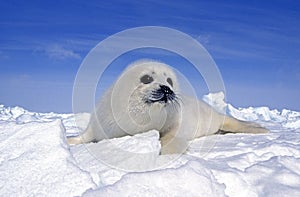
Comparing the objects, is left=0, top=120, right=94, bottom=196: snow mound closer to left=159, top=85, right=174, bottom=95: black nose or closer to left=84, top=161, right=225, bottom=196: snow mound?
left=84, top=161, right=225, bottom=196: snow mound

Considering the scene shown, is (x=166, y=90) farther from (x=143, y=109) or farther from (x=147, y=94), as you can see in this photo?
(x=143, y=109)

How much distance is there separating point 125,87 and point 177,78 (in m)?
0.72

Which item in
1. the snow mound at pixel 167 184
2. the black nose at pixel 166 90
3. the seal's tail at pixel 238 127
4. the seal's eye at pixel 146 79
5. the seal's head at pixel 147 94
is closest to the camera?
the snow mound at pixel 167 184

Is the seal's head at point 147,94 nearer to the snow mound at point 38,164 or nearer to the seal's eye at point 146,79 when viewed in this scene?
the seal's eye at point 146,79

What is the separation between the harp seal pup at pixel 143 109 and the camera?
474cm

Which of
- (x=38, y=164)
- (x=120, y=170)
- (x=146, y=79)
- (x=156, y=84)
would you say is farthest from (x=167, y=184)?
(x=146, y=79)

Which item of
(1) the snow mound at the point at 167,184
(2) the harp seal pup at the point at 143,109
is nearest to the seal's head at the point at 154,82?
(2) the harp seal pup at the point at 143,109

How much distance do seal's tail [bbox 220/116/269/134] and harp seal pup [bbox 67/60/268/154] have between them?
111 centimetres

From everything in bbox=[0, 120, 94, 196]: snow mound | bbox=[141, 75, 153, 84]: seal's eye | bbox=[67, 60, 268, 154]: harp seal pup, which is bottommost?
bbox=[0, 120, 94, 196]: snow mound

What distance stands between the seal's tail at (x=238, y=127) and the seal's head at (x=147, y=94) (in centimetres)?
177

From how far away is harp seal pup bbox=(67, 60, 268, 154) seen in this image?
15.6 ft

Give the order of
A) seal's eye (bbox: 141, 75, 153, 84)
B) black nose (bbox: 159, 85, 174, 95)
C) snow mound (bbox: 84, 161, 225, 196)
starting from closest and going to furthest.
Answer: snow mound (bbox: 84, 161, 225, 196) → black nose (bbox: 159, 85, 174, 95) → seal's eye (bbox: 141, 75, 153, 84)

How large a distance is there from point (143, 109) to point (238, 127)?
2427 millimetres

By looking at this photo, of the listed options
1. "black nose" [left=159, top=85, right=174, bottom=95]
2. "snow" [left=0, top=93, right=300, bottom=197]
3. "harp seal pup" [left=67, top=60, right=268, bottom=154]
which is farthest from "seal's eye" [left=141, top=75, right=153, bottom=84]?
"snow" [left=0, top=93, right=300, bottom=197]
